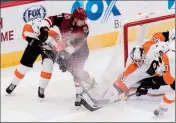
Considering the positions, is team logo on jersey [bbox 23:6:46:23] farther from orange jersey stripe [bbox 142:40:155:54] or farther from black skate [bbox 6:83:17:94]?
orange jersey stripe [bbox 142:40:155:54]

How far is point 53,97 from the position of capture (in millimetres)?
6008

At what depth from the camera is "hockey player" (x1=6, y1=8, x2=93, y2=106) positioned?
5.70 m

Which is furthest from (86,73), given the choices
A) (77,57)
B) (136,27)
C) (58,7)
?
(58,7)

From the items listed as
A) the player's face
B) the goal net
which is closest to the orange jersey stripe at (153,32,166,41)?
the goal net

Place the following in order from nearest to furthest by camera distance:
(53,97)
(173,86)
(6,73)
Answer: (173,86) < (53,97) < (6,73)

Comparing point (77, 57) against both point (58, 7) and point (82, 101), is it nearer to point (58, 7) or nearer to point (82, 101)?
point (82, 101)

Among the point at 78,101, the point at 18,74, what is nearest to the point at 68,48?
the point at 78,101

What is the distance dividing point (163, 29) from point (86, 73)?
29.1 inches

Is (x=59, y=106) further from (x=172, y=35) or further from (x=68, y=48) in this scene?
(x=172, y=35)

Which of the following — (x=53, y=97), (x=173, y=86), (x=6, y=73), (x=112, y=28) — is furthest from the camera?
(x=112, y=28)

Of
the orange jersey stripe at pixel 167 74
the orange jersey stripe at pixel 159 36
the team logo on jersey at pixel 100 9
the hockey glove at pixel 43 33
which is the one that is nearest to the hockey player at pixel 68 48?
the hockey glove at pixel 43 33

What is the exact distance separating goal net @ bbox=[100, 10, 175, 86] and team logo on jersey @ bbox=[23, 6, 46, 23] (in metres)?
0.91

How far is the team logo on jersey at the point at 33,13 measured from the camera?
651 cm

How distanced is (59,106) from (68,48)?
46 centimetres
